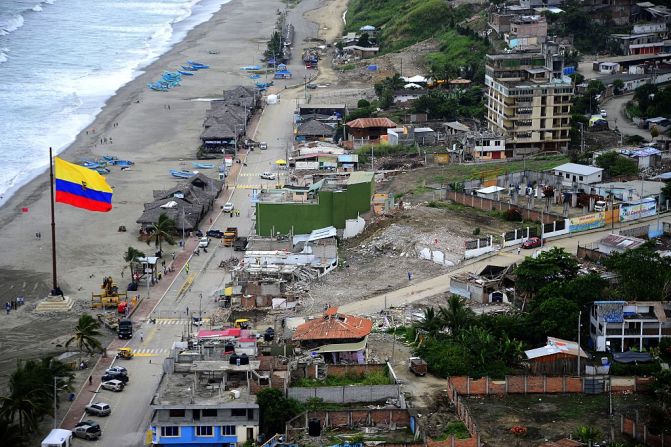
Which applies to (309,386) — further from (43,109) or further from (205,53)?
(205,53)

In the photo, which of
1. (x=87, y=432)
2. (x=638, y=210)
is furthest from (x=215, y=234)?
(x=87, y=432)

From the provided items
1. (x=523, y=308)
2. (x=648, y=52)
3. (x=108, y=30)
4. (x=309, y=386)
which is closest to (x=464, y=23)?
(x=648, y=52)

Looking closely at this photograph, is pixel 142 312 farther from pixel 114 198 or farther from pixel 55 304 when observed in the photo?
pixel 114 198

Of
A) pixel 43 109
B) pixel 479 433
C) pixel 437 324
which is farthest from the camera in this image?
pixel 43 109

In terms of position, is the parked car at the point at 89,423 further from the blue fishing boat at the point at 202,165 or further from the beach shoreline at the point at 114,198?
the blue fishing boat at the point at 202,165

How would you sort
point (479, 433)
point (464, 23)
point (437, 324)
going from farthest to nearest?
point (464, 23) < point (437, 324) < point (479, 433)

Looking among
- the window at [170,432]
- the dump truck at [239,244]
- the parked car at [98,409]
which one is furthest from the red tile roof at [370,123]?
the window at [170,432]
